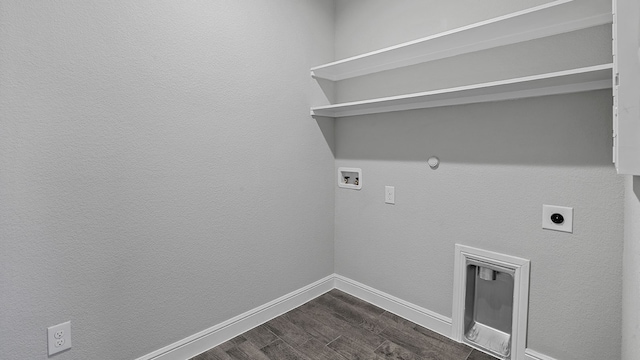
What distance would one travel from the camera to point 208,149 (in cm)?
176

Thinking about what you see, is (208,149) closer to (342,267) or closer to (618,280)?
(342,267)

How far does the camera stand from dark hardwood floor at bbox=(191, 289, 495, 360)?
1.74m

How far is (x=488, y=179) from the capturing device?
5.64 ft

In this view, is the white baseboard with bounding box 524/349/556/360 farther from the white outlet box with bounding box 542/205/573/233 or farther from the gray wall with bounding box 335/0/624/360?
the white outlet box with bounding box 542/205/573/233

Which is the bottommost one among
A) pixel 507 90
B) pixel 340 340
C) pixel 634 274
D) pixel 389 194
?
pixel 340 340

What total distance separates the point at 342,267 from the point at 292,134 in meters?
1.15

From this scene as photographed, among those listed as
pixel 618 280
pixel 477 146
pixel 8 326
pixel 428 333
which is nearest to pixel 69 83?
pixel 8 326

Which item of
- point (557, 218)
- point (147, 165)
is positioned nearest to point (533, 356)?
point (557, 218)

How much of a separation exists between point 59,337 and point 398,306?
6.12ft

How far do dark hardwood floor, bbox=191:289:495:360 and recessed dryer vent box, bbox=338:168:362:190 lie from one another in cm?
90

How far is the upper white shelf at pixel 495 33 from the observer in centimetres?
130

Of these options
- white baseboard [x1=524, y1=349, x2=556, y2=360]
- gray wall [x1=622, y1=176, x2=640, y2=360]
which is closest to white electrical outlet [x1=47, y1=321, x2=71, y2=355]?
gray wall [x1=622, y1=176, x2=640, y2=360]

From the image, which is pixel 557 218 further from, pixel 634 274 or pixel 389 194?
pixel 389 194

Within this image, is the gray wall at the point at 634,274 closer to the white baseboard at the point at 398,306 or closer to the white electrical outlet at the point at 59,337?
the white baseboard at the point at 398,306
